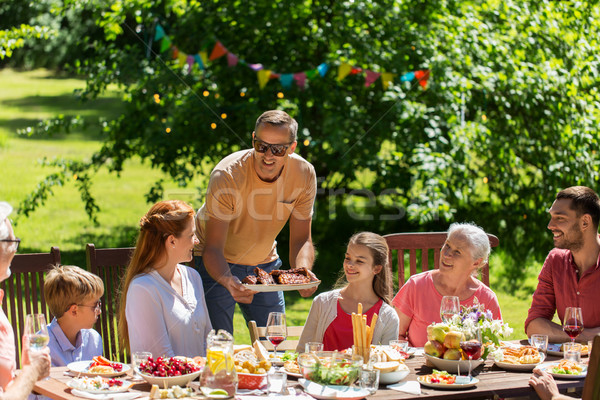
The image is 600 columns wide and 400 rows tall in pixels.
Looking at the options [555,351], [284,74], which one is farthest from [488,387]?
[284,74]

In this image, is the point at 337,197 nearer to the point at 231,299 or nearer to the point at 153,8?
the point at 153,8

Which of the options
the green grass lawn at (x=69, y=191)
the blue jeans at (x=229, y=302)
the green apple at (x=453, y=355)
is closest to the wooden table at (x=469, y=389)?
the green apple at (x=453, y=355)

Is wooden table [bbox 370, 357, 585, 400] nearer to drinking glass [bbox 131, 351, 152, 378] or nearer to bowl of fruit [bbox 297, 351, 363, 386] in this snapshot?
bowl of fruit [bbox 297, 351, 363, 386]

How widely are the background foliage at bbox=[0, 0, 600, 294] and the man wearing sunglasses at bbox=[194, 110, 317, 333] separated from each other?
3165 mm

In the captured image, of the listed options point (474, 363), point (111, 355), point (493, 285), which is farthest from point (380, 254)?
point (493, 285)

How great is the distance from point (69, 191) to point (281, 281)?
10006 millimetres

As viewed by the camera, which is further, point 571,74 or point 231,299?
point 571,74

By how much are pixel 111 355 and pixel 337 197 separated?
5.48 metres

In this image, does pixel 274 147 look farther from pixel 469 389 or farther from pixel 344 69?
pixel 344 69

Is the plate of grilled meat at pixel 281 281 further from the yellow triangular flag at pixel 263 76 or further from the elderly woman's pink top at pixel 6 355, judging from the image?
the yellow triangular flag at pixel 263 76

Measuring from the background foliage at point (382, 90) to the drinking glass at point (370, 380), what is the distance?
4.71m

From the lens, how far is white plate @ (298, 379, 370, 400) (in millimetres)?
2928

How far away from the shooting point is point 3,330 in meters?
2.91

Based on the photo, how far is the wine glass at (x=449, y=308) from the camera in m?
3.50
